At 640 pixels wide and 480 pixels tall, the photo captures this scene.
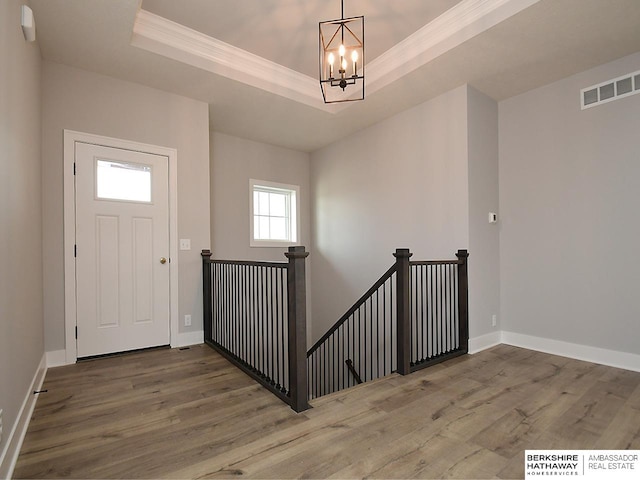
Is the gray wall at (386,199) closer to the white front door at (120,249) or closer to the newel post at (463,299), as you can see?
the newel post at (463,299)

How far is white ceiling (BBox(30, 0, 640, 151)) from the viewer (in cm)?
242

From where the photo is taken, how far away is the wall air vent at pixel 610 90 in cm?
280

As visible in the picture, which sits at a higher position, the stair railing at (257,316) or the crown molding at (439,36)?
the crown molding at (439,36)

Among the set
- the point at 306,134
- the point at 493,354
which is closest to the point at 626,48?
the point at 493,354

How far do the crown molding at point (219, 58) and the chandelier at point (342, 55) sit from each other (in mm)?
315

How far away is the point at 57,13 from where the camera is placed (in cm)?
235

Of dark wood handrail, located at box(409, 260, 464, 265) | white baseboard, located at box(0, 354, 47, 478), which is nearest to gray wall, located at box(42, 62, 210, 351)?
white baseboard, located at box(0, 354, 47, 478)

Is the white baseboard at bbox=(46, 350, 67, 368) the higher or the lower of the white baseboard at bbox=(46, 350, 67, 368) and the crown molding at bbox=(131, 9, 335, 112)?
the lower

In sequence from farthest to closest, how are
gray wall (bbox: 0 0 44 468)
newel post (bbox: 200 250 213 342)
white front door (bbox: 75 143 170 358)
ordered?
newel post (bbox: 200 250 213 342), white front door (bbox: 75 143 170 358), gray wall (bbox: 0 0 44 468)

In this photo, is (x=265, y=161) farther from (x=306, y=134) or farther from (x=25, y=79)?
(x=25, y=79)

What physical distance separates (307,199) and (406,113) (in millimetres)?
2363

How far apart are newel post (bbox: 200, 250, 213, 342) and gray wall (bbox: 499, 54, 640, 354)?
338 centimetres

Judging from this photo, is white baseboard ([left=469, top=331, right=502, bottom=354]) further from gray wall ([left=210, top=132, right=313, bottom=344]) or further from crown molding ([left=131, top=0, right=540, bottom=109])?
gray wall ([left=210, top=132, right=313, bottom=344])

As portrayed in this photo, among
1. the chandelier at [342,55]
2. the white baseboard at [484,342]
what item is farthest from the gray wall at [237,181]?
the white baseboard at [484,342]
